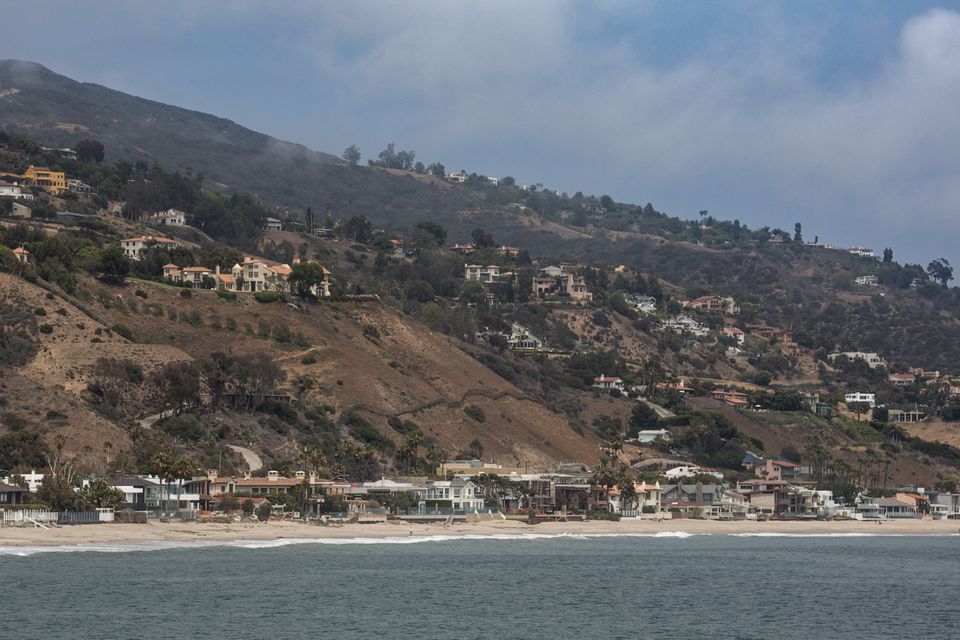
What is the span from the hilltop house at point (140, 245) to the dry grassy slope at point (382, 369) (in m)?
19.8

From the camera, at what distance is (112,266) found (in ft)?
447

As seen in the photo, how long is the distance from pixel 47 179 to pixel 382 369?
68638mm

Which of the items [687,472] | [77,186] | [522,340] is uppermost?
[77,186]

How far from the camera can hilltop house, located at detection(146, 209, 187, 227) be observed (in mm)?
190125

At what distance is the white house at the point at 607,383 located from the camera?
557ft

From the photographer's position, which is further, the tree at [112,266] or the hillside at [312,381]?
the tree at [112,266]

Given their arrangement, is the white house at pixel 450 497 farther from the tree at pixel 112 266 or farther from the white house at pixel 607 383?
the white house at pixel 607 383

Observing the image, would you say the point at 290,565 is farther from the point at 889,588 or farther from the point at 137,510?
the point at 889,588

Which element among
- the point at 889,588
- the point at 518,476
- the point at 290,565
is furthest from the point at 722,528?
the point at 290,565

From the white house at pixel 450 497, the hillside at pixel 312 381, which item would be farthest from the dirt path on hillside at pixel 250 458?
the white house at pixel 450 497

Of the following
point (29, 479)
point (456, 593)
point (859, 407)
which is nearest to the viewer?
point (456, 593)

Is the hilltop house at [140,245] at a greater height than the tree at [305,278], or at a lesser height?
greater

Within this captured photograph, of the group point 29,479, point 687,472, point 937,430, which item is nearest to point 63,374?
point 29,479

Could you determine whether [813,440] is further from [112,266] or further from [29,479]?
[29,479]
